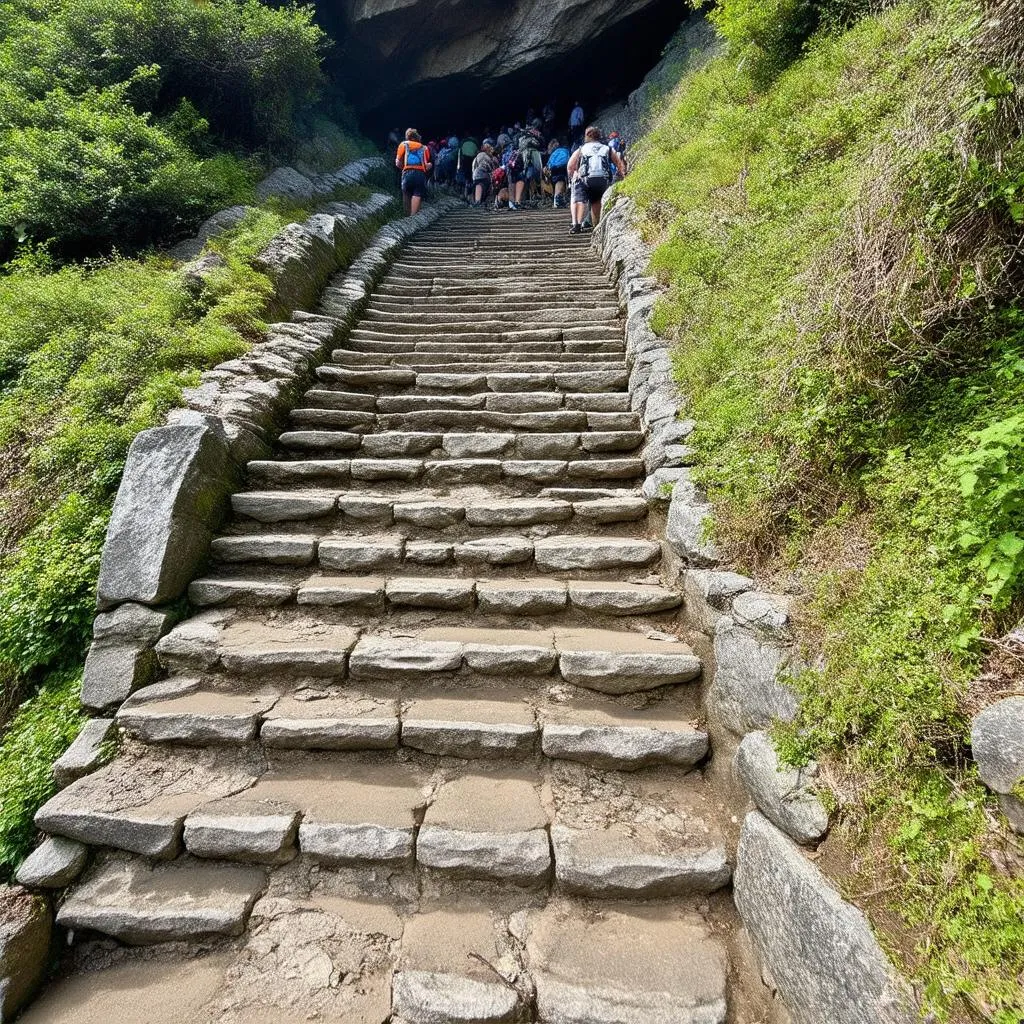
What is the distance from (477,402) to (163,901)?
3781mm

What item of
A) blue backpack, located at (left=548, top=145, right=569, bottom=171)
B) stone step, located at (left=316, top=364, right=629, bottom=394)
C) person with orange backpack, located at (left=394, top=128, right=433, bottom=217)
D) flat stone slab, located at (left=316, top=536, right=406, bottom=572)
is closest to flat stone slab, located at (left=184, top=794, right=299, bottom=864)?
flat stone slab, located at (left=316, top=536, right=406, bottom=572)

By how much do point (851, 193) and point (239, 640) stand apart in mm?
4196

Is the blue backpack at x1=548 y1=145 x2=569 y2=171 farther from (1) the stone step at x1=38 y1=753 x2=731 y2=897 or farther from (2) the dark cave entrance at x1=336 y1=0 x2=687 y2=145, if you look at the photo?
(1) the stone step at x1=38 y1=753 x2=731 y2=897

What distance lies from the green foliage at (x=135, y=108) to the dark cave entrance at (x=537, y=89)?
601 cm

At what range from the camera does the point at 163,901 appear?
2035mm

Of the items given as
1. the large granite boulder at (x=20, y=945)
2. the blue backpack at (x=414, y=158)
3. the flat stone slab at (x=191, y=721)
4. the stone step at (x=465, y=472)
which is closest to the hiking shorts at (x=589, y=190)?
the blue backpack at (x=414, y=158)

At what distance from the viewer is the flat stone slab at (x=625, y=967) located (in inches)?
66.6

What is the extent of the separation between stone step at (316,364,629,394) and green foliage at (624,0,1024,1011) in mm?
989

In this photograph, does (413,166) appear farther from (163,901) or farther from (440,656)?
(163,901)

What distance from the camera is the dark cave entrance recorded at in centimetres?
1377

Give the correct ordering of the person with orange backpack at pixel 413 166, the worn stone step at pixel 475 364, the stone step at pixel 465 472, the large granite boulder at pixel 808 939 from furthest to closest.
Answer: the person with orange backpack at pixel 413 166
the worn stone step at pixel 475 364
the stone step at pixel 465 472
the large granite boulder at pixel 808 939

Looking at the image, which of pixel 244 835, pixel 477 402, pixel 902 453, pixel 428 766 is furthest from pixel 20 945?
pixel 477 402

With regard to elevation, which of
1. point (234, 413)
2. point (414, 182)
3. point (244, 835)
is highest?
point (414, 182)

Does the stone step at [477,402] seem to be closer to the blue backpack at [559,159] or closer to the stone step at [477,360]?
the stone step at [477,360]
